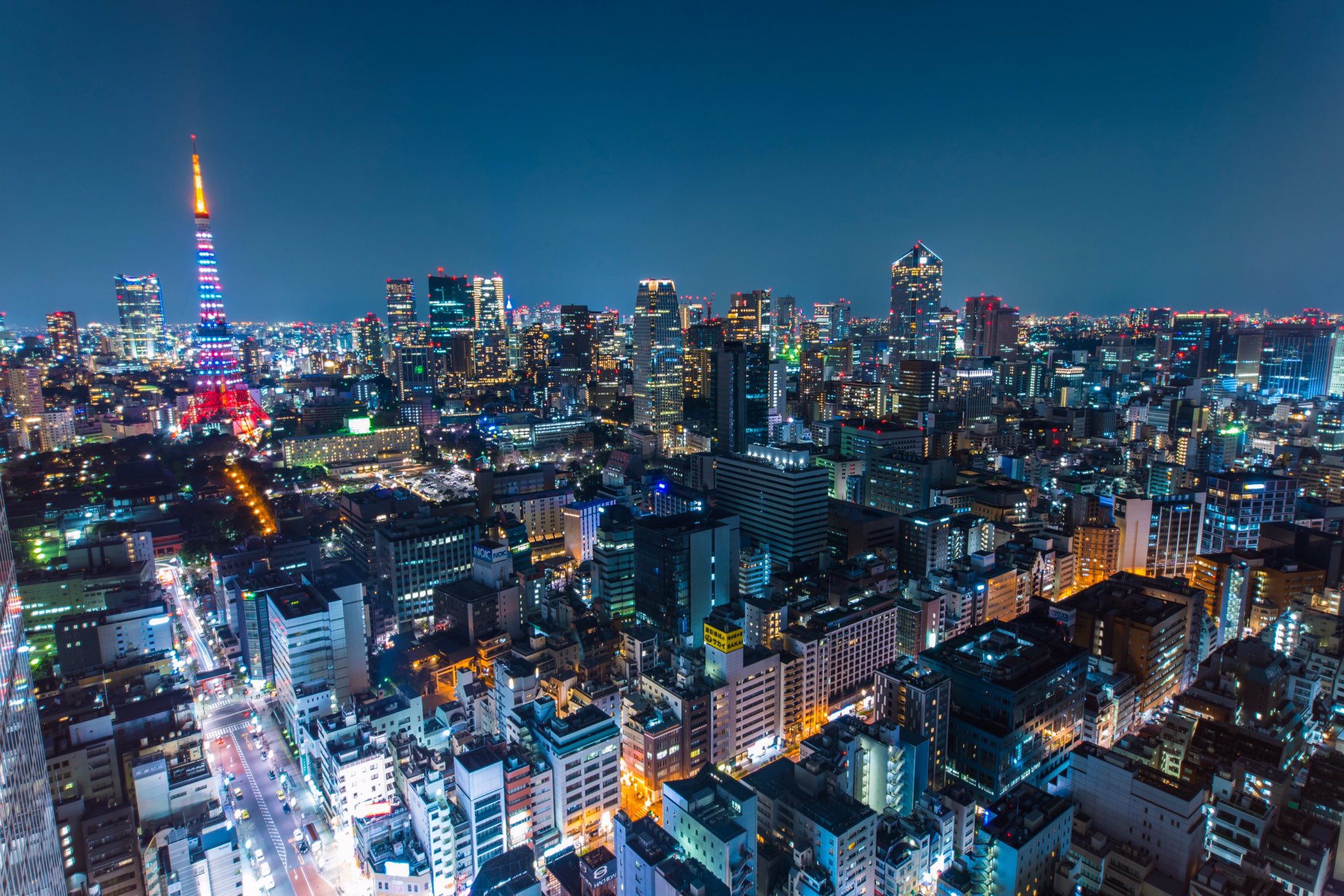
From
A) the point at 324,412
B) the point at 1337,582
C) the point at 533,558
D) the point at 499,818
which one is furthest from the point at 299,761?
the point at 324,412

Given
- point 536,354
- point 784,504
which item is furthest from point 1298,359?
point 536,354

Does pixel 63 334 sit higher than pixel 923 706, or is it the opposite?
pixel 63 334

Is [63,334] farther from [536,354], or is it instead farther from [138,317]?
[536,354]

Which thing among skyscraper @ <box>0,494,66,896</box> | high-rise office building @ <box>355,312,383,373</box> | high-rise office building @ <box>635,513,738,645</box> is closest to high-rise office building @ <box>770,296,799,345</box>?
high-rise office building @ <box>355,312,383,373</box>

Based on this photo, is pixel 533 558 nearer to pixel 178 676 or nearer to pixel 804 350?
pixel 178 676

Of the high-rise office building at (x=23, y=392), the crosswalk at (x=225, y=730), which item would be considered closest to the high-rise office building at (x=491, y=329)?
the high-rise office building at (x=23, y=392)

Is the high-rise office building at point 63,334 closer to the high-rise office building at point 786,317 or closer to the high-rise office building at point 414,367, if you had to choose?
the high-rise office building at point 414,367

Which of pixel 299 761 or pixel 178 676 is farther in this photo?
pixel 178 676
